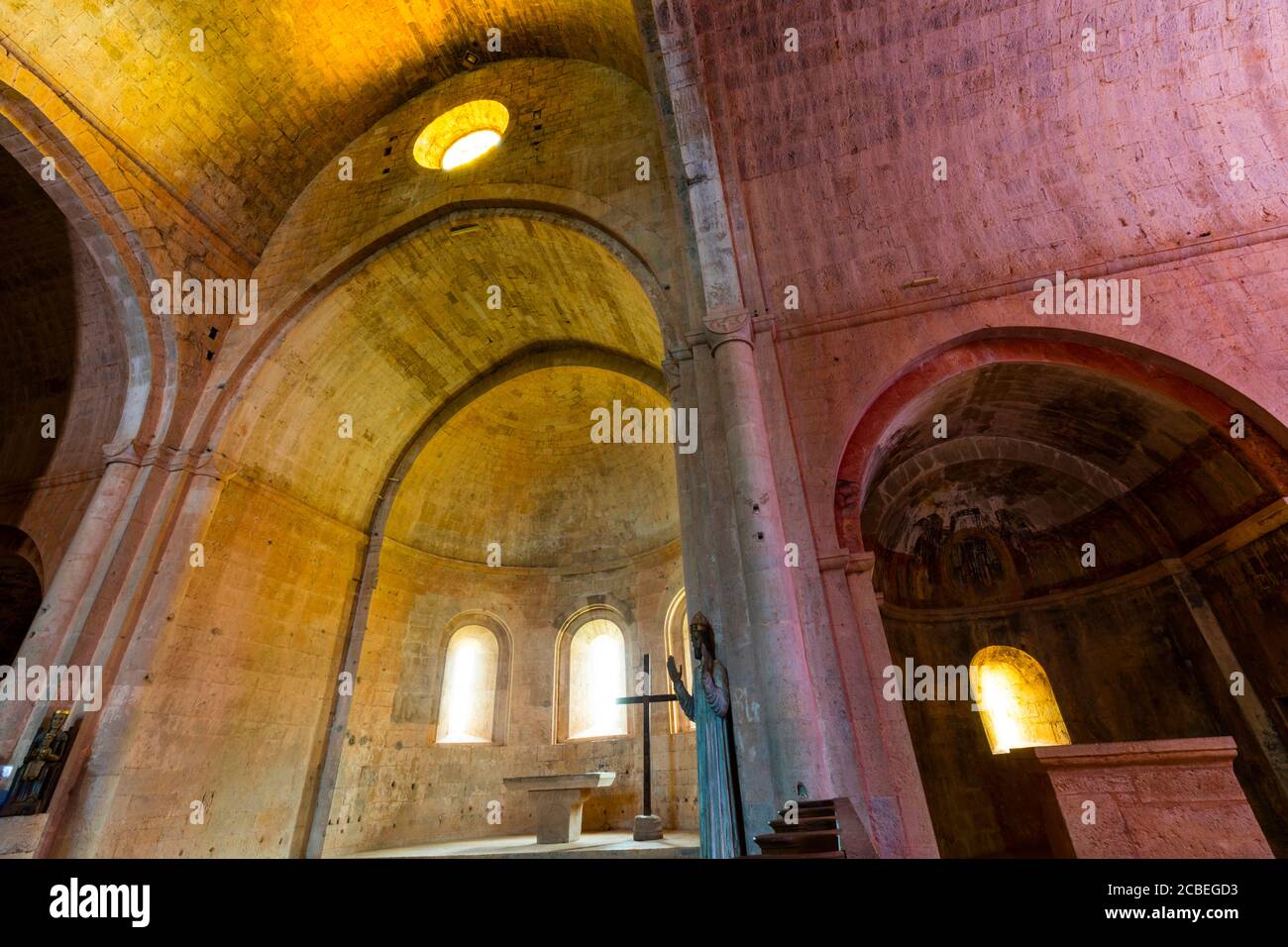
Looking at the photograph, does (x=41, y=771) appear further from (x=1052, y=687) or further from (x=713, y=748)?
(x=1052, y=687)

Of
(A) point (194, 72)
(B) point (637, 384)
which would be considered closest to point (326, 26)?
Result: (A) point (194, 72)

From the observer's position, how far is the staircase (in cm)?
238

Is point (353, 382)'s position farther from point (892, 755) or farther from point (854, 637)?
point (892, 755)

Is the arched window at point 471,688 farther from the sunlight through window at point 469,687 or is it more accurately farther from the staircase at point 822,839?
the staircase at point 822,839

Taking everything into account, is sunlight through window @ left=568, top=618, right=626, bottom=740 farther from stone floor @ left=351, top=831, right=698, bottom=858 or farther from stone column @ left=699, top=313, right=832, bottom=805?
stone column @ left=699, top=313, right=832, bottom=805

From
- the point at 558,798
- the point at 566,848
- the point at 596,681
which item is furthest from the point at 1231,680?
the point at 596,681

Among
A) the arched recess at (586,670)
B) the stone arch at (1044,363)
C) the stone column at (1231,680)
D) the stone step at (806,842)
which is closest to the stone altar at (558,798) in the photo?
the arched recess at (586,670)

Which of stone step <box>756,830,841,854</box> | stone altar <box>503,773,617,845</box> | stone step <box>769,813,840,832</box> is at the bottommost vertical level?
stone step <box>756,830,841,854</box>

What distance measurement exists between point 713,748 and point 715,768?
0.52 feet

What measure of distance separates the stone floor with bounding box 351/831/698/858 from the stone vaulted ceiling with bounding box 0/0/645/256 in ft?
35.6

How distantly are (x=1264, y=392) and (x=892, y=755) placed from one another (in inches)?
190

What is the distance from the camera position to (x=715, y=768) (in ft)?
16.8

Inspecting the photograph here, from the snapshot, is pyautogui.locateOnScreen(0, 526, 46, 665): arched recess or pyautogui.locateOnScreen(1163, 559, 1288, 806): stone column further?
pyautogui.locateOnScreen(0, 526, 46, 665): arched recess

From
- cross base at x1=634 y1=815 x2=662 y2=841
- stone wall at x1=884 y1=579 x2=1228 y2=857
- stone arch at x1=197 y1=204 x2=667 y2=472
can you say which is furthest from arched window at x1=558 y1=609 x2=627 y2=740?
stone arch at x1=197 y1=204 x2=667 y2=472
